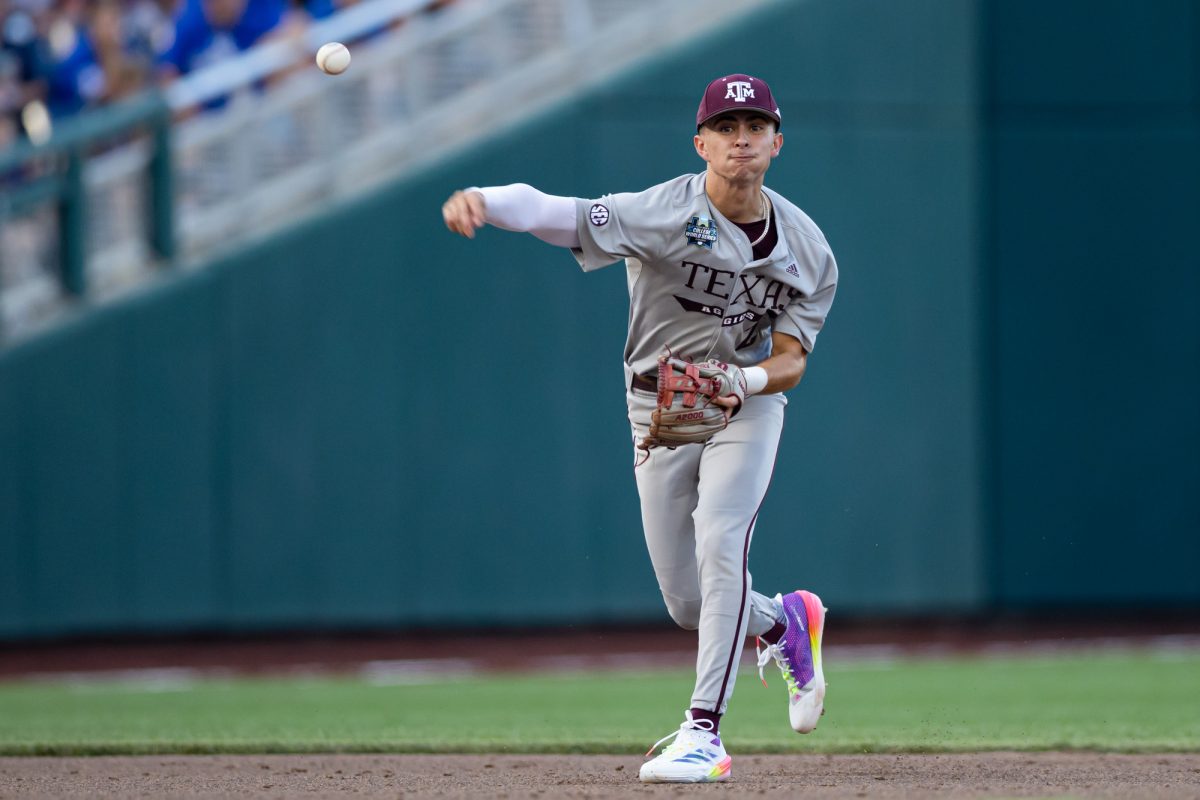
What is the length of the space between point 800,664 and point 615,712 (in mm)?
2349

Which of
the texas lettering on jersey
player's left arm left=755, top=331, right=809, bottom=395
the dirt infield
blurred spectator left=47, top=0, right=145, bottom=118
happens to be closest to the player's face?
the texas lettering on jersey

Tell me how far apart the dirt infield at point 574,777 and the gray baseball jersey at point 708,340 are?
44 cm

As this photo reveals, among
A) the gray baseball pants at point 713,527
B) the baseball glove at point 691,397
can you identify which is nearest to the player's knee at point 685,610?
the gray baseball pants at point 713,527

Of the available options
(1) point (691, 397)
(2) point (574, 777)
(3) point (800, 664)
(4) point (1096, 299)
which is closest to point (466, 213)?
(1) point (691, 397)

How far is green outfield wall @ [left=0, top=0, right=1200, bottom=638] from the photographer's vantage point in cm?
1046

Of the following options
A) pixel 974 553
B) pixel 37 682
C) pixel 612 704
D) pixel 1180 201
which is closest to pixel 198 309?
pixel 37 682

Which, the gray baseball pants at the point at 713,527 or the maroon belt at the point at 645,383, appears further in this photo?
the maroon belt at the point at 645,383

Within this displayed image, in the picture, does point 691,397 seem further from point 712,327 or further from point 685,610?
point 685,610

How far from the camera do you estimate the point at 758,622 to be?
530 centimetres

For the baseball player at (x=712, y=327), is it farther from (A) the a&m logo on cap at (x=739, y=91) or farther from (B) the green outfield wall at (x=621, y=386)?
(B) the green outfield wall at (x=621, y=386)

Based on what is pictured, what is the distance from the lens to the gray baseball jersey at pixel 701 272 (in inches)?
190

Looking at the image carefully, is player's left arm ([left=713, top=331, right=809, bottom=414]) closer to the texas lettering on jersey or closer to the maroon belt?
the texas lettering on jersey

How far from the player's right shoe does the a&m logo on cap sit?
6.05ft

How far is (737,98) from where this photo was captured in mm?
4809
